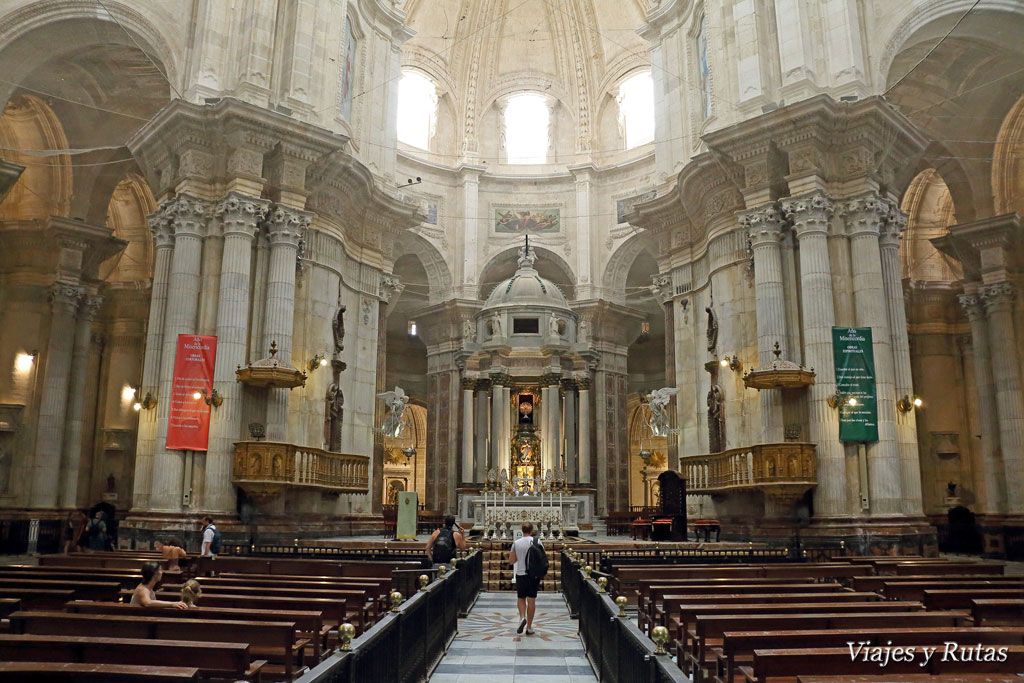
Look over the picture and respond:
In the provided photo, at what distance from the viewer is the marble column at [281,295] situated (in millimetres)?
19703

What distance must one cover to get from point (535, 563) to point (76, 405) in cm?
1970

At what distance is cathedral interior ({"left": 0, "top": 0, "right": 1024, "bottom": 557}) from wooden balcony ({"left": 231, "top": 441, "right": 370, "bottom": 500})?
0.07 meters

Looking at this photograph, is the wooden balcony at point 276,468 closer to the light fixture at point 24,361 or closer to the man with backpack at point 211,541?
the man with backpack at point 211,541

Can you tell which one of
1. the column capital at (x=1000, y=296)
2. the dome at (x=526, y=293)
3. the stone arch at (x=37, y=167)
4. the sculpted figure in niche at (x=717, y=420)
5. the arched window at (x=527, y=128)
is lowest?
the sculpted figure in niche at (x=717, y=420)

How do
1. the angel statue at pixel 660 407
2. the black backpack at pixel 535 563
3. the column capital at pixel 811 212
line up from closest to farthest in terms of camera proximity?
1. the black backpack at pixel 535 563
2. the column capital at pixel 811 212
3. the angel statue at pixel 660 407

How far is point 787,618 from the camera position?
6.05 m

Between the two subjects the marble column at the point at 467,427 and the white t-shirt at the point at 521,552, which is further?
the marble column at the point at 467,427

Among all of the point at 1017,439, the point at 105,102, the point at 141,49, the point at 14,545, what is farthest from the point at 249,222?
the point at 1017,439

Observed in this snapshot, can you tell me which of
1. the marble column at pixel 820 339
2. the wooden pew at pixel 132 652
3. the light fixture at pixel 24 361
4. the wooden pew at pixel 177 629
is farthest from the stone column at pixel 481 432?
the wooden pew at pixel 132 652

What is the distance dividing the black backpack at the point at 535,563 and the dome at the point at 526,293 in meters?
A: 21.8

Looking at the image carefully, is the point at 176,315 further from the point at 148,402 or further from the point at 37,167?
the point at 37,167

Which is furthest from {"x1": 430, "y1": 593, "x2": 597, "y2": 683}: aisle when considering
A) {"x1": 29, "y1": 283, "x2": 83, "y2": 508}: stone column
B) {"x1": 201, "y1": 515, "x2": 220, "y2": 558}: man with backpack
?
{"x1": 29, "y1": 283, "x2": 83, "y2": 508}: stone column

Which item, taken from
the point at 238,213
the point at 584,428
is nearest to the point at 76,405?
the point at 238,213

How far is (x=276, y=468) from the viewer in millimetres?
18812
